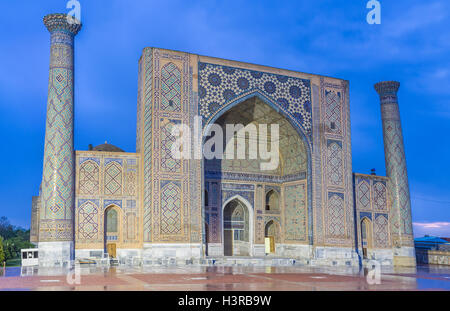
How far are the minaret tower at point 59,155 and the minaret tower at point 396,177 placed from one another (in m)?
10.8

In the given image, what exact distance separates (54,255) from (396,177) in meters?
11.6

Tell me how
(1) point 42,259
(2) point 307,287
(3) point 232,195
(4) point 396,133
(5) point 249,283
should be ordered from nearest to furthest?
(2) point 307,287
(5) point 249,283
(1) point 42,259
(3) point 232,195
(4) point 396,133

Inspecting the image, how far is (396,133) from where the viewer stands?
17.2 meters

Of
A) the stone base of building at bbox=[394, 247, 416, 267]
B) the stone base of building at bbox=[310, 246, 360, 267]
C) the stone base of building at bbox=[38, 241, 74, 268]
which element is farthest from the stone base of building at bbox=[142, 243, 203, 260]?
the stone base of building at bbox=[394, 247, 416, 267]

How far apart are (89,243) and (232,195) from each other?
5.19 meters

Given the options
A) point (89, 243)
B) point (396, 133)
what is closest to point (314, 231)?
point (396, 133)

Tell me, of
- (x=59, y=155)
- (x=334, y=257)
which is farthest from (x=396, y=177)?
(x=59, y=155)

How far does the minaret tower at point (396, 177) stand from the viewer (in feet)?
53.7

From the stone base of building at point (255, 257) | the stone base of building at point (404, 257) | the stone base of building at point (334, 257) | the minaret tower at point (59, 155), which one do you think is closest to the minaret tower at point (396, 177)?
the stone base of building at point (404, 257)

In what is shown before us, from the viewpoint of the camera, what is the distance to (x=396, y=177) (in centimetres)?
1683

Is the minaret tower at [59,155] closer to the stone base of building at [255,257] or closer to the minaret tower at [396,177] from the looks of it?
the stone base of building at [255,257]

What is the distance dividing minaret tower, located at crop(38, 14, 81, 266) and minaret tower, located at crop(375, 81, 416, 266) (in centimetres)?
1075
